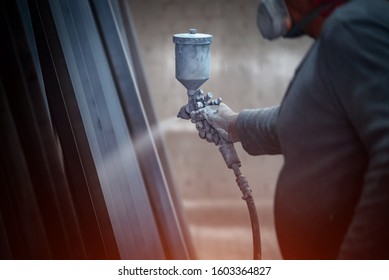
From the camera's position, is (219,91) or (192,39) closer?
(192,39)

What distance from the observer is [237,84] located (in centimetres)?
197

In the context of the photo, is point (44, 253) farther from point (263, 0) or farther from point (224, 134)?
point (263, 0)

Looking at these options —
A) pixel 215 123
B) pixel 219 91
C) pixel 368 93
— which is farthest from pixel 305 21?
pixel 219 91

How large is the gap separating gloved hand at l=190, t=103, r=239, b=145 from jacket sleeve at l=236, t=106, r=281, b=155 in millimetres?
24

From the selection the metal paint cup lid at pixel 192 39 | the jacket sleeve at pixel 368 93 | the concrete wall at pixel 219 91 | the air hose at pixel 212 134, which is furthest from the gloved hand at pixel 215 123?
the jacket sleeve at pixel 368 93

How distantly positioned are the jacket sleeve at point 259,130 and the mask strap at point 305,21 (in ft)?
0.69

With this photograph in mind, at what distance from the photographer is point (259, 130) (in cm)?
125

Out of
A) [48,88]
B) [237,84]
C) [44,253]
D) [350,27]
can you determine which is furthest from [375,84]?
[237,84]

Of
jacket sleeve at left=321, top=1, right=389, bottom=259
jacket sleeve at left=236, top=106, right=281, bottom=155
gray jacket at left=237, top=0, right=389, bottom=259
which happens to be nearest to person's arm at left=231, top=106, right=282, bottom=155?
jacket sleeve at left=236, top=106, right=281, bottom=155

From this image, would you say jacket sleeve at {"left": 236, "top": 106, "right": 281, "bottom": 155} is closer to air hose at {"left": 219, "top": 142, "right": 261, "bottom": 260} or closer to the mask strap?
air hose at {"left": 219, "top": 142, "right": 261, "bottom": 260}

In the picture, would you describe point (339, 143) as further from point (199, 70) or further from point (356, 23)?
point (199, 70)

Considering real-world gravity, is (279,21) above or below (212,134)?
above

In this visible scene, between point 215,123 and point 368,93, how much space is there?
49 centimetres

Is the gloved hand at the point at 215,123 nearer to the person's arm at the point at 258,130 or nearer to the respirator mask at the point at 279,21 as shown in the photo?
the person's arm at the point at 258,130
